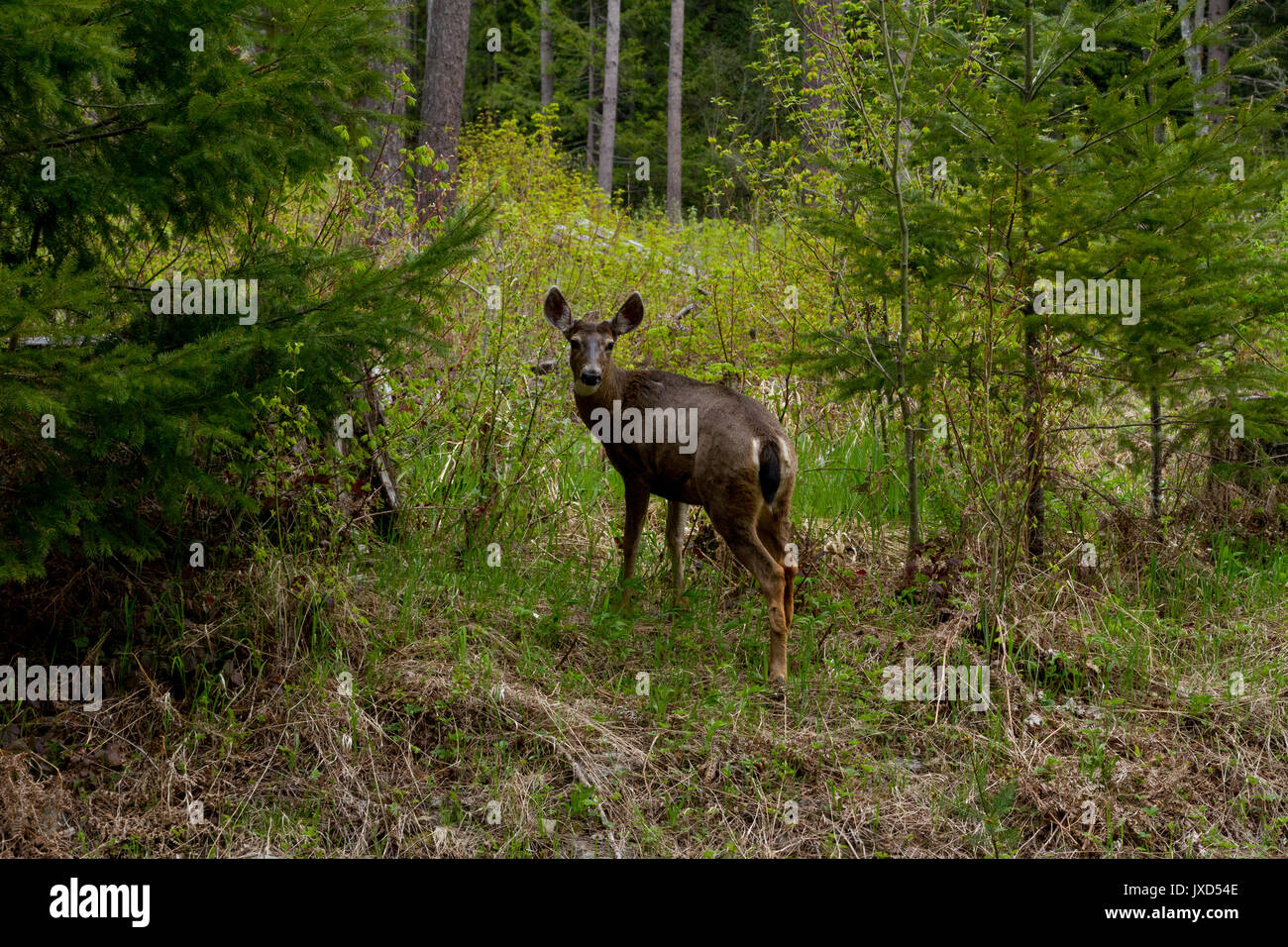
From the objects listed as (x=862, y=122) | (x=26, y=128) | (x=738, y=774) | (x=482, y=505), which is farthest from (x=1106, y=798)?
(x=26, y=128)

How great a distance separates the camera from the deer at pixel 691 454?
5488 millimetres

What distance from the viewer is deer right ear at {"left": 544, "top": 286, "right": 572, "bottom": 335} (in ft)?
19.3

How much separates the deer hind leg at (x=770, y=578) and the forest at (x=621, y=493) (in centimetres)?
2

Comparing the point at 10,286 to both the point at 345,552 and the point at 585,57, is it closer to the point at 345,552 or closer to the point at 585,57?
the point at 345,552

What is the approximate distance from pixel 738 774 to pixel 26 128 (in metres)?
3.95

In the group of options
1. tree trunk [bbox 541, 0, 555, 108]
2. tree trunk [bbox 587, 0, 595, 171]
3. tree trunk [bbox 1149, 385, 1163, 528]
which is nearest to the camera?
tree trunk [bbox 1149, 385, 1163, 528]

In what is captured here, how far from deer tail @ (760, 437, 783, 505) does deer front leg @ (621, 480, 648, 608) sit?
2.59 feet

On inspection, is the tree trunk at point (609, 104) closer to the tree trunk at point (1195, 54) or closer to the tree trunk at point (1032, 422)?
the tree trunk at point (1195, 54)

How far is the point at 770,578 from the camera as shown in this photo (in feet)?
18.0

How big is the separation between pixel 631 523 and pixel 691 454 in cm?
64

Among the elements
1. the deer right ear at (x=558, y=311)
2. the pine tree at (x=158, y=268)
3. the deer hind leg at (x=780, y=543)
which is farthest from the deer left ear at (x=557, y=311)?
the deer hind leg at (x=780, y=543)

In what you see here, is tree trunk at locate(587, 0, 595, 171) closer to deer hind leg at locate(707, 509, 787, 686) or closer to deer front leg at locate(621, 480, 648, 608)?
deer front leg at locate(621, 480, 648, 608)

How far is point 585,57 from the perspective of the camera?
3122 centimetres

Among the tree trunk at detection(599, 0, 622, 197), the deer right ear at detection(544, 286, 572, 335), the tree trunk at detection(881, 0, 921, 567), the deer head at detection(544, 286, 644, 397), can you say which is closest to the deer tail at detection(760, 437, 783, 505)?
the deer head at detection(544, 286, 644, 397)
